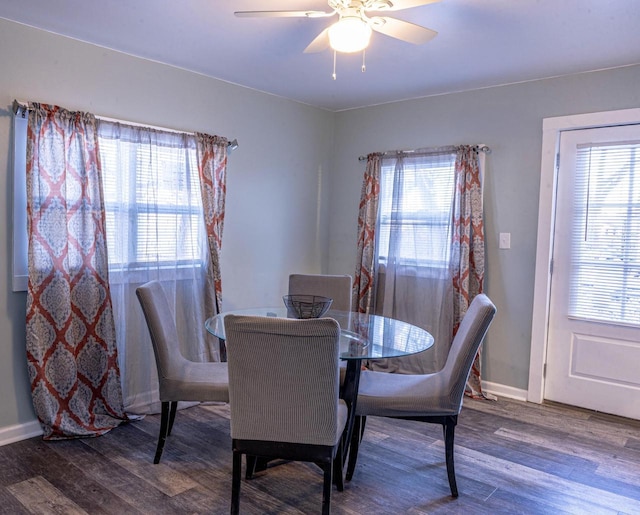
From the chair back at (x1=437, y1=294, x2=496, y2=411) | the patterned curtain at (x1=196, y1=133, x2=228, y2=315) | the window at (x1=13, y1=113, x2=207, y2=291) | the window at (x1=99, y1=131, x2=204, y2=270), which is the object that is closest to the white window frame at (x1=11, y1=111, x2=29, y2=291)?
the window at (x1=13, y1=113, x2=207, y2=291)

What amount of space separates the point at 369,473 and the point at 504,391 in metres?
1.66

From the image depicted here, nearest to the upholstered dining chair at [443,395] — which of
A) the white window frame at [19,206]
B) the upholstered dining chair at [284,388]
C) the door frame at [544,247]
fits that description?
the upholstered dining chair at [284,388]

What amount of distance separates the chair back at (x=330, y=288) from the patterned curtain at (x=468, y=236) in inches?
36.3

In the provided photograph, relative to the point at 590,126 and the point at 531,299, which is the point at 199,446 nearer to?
the point at 531,299

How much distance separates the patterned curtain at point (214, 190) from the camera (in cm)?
352

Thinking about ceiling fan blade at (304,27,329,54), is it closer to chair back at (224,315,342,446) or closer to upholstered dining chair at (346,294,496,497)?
chair back at (224,315,342,446)

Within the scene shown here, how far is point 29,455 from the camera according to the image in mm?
2639

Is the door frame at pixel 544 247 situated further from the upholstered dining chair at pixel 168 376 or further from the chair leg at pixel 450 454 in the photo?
the upholstered dining chair at pixel 168 376

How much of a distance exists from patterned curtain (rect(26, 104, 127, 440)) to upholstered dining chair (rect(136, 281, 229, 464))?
0.61 meters

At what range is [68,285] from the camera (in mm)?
2861

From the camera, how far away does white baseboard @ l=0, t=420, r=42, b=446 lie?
9.06ft

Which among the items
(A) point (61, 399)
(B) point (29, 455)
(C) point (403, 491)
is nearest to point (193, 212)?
(A) point (61, 399)

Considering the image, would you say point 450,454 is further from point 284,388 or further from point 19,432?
point 19,432

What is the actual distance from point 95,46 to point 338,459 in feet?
9.05
